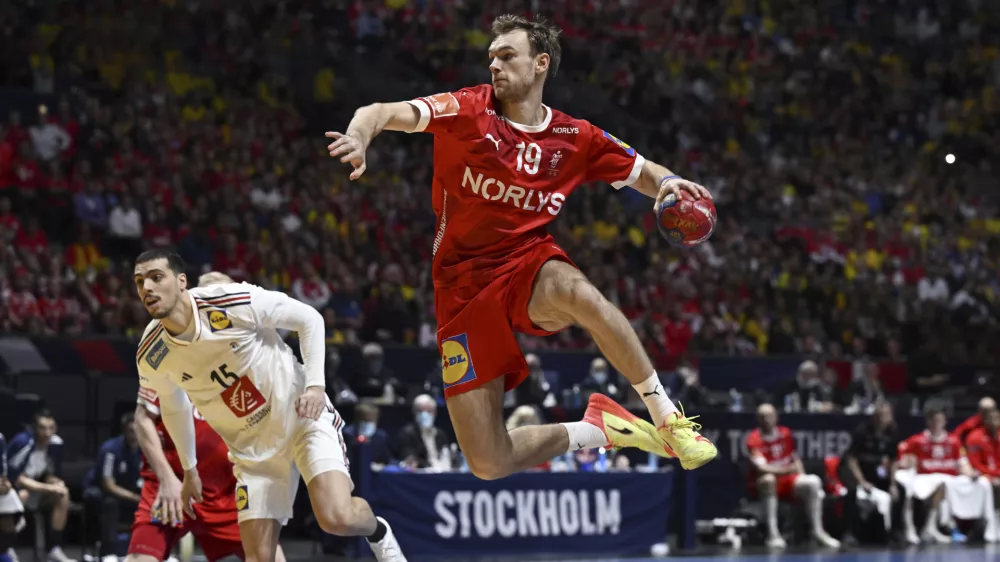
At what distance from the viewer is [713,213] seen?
6.44 metres

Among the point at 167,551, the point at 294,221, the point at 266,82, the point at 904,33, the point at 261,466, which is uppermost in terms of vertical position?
the point at 904,33

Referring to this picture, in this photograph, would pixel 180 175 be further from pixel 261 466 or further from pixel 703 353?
pixel 261 466

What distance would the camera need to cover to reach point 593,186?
2161 centimetres

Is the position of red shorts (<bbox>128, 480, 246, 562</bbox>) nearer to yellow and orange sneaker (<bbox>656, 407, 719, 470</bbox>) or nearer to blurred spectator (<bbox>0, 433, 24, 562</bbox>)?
yellow and orange sneaker (<bbox>656, 407, 719, 470</bbox>)

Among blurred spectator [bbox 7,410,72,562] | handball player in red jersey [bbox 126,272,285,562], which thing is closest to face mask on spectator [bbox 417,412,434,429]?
blurred spectator [bbox 7,410,72,562]

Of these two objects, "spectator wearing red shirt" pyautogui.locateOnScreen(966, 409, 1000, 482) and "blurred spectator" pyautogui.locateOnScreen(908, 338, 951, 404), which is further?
"blurred spectator" pyautogui.locateOnScreen(908, 338, 951, 404)

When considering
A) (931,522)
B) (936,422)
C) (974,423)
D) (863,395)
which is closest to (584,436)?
(931,522)

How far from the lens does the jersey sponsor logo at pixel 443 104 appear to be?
6.25m

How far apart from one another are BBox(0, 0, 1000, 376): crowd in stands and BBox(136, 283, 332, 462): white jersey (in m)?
7.54

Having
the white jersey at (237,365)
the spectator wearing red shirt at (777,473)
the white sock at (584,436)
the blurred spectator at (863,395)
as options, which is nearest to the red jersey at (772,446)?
the spectator wearing red shirt at (777,473)

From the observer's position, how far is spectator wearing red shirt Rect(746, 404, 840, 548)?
15109mm

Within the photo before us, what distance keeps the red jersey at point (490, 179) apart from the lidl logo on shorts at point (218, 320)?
129cm

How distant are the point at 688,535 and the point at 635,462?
1166mm

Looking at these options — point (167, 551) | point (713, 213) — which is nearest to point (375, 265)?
point (167, 551)
